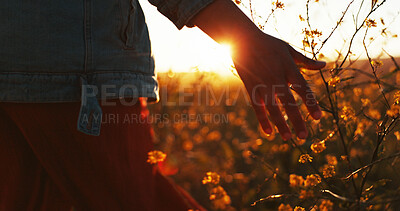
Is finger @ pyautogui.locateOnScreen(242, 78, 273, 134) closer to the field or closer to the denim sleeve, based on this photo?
the denim sleeve

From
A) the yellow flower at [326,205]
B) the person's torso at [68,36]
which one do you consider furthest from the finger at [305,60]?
the yellow flower at [326,205]

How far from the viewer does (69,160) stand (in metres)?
1.18

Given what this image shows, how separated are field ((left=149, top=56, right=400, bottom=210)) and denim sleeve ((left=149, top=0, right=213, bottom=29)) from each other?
20.6 inches

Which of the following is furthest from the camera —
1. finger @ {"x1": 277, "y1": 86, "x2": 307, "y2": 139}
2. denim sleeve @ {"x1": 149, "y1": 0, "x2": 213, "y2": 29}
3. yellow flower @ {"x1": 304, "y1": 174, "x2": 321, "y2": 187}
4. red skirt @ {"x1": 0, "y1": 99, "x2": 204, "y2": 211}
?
yellow flower @ {"x1": 304, "y1": 174, "x2": 321, "y2": 187}

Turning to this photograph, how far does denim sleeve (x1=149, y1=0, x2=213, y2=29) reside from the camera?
1039 mm

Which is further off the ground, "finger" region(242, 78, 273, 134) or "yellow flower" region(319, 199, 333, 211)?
"finger" region(242, 78, 273, 134)

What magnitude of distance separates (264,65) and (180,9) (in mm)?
303

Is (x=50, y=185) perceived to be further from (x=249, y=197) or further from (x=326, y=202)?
(x=249, y=197)

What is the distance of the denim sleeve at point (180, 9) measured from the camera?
104cm

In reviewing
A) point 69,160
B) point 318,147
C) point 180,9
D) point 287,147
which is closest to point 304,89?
point 180,9

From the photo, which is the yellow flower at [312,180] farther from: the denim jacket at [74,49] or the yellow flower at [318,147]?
the denim jacket at [74,49]

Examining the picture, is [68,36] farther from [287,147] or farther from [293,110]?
[287,147]

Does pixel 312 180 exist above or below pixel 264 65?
below

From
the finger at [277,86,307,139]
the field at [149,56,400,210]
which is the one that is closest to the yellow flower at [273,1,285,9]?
the field at [149,56,400,210]
